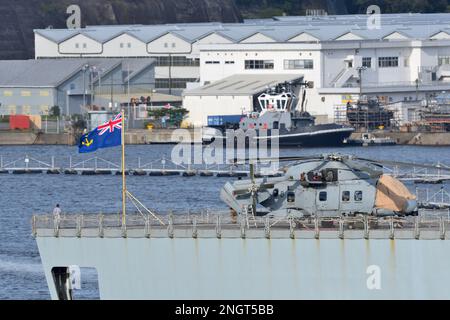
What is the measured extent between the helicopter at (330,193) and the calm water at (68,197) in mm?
5237

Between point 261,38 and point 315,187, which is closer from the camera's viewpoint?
point 315,187

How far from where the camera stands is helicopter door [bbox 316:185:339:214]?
79.9 ft

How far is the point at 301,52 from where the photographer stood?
83750 mm

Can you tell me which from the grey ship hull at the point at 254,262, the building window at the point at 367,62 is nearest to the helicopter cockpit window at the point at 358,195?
the grey ship hull at the point at 254,262

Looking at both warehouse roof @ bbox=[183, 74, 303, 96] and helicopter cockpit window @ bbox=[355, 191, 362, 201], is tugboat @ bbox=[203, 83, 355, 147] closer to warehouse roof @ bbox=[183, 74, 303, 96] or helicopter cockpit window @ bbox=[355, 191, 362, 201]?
warehouse roof @ bbox=[183, 74, 303, 96]

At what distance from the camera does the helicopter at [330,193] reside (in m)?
24.2

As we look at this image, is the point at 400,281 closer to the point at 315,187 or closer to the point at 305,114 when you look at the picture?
the point at 315,187

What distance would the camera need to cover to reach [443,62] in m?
88.8

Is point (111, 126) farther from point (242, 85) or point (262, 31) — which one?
point (262, 31)

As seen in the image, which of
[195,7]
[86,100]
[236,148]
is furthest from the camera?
[195,7]
